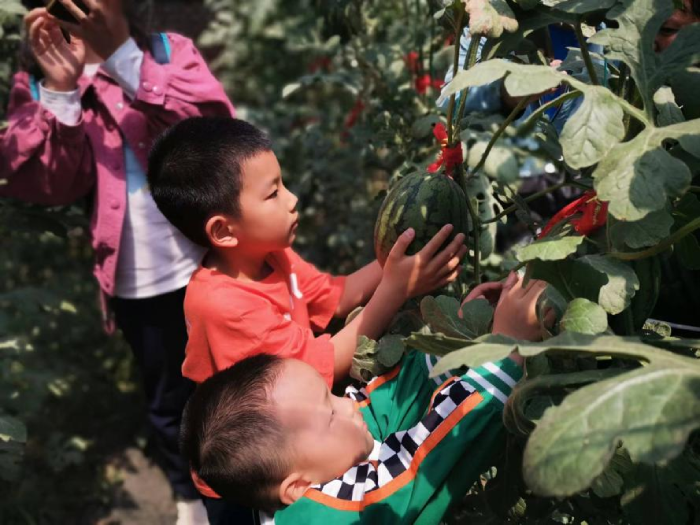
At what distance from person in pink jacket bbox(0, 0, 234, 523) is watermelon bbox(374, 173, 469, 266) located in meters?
0.93

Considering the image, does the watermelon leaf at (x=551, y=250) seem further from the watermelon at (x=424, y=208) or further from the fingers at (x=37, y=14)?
the fingers at (x=37, y=14)

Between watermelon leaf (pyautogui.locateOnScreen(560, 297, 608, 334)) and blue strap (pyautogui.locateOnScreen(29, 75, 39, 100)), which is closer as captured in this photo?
watermelon leaf (pyautogui.locateOnScreen(560, 297, 608, 334))

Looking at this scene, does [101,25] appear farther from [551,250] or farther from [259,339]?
[551,250]

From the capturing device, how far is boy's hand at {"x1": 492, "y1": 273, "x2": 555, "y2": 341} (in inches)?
55.7

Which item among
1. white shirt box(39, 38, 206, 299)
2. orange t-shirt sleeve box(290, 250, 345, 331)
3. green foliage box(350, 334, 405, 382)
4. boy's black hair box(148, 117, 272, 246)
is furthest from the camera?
white shirt box(39, 38, 206, 299)

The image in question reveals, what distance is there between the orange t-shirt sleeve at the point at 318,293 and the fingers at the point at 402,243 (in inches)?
19.1

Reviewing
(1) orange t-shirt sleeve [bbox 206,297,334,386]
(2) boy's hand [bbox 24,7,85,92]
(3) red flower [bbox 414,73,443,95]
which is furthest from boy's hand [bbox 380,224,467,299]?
(3) red flower [bbox 414,73,443,95]

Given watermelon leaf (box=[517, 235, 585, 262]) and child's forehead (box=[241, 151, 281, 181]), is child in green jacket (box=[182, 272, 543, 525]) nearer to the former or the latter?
watermelon leaf (box=[517, 235, 585, 262])

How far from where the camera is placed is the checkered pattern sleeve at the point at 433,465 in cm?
143

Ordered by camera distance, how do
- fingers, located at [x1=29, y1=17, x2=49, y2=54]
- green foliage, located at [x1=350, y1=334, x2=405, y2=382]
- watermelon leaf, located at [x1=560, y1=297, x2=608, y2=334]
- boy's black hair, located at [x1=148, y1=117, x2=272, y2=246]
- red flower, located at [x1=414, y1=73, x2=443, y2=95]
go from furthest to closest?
red flower, located at [x1=414, y1=73, x2=443, y2=95]
fingers, located at [x1=29, y1=17, x2=49, y2=54]
boy's black hair, located at [x1=148, y1=117, x2=272, y2=246]
green foliage, located at [x1=350, y1=334, x2=405, y2=382]
watermelon leaf, located at [x1=560, y1=297, x2=608, y2=334]

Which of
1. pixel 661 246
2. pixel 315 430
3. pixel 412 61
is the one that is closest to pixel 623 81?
pixel 661 246

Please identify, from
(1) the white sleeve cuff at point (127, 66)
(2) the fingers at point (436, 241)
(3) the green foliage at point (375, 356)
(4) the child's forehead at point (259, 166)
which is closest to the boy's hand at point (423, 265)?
(2) the fingers at point (436, 241)

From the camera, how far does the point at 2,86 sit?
3.23 m

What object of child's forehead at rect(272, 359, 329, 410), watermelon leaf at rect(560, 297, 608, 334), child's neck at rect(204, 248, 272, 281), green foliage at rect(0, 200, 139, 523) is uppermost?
watermelon leaf at rect(560, 297, 608, 334)
